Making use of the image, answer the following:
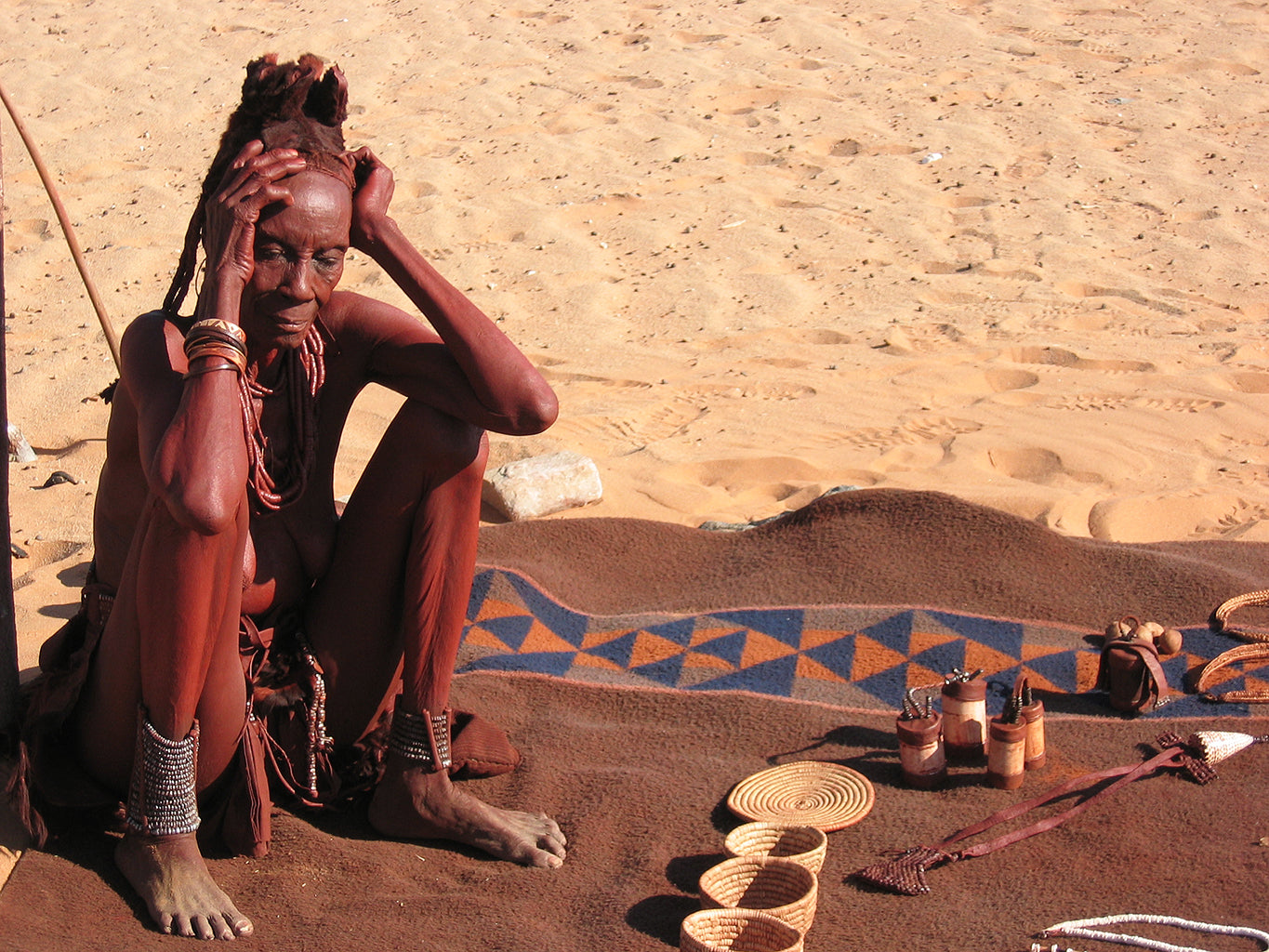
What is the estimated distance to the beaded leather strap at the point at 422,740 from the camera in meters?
2.61

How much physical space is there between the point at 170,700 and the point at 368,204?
3.29 feet

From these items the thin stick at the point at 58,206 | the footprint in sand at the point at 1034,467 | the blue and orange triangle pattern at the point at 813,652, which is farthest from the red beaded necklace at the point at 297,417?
the footprint in sand at the point at 1034,467

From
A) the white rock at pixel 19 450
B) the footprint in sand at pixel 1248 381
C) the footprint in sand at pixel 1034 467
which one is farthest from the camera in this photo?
the footprint in sand at pixel 1248 381

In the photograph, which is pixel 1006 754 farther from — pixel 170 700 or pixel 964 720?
pixel 170 700

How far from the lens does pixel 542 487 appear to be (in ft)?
14.9

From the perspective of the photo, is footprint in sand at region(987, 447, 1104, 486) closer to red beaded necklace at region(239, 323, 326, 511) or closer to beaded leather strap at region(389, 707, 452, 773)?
beaded leather strap at region(389, 707, 452, 773)

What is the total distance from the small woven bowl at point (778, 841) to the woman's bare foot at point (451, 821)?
0.34m

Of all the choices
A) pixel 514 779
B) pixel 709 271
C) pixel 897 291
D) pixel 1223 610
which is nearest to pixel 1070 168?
pixel 897 291

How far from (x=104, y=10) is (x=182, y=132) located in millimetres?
2959

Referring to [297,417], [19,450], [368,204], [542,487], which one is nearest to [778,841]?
[297,417]

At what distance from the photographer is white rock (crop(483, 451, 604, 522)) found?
4.51 meters

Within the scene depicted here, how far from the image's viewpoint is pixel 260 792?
2.49m

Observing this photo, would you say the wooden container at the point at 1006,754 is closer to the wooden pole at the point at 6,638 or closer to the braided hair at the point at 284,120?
the braided hair at the point at 284,120

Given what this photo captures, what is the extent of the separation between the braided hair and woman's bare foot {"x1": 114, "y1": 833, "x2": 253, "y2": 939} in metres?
0.94
